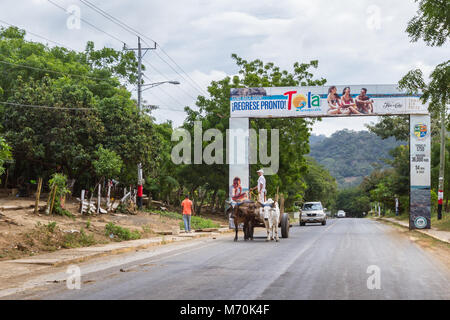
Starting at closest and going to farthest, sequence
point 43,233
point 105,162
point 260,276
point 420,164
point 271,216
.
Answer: point 260,276 < point 43,233 < point 271,216 < point 105,162 < point 420,164

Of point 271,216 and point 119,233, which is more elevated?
point 271,216

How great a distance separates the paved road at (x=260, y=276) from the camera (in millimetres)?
8086

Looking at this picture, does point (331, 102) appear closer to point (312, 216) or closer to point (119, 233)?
point (312, 216)

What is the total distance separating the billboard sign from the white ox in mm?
10933

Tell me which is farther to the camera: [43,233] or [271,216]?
[271,216]

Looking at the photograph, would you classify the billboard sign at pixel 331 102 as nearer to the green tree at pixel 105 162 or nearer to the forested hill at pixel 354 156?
the green tree at pixel 105 162

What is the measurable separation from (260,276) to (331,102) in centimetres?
2069

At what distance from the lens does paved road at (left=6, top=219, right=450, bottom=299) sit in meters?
8.09

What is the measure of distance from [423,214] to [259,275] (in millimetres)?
21070

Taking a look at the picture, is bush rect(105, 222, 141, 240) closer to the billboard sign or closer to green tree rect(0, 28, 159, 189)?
green tree rect(0, 28, 159, 189)

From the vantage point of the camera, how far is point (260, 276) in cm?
994

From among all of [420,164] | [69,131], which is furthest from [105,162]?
[420,164]

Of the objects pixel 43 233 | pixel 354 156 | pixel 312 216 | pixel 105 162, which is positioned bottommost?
pixel 312 216

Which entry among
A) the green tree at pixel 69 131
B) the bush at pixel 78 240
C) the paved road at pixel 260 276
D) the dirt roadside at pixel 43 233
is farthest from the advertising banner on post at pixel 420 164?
the bush at pixel 78 240
